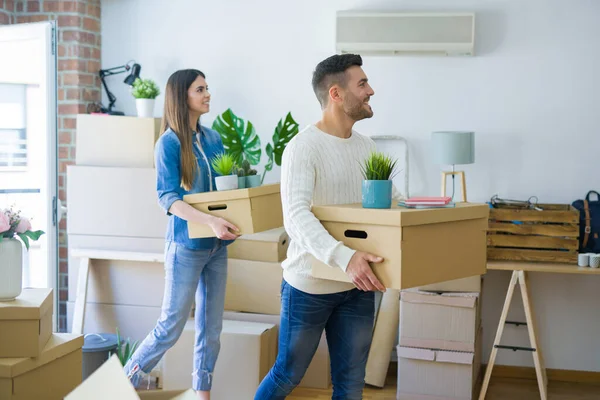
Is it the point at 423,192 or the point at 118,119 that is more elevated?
the point at 118,119

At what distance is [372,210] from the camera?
2.23 m

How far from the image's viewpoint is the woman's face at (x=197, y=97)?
3.27 meters

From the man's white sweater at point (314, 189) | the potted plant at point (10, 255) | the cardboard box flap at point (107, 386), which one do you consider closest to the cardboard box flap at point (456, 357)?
the man's white sweater at point (314, 189)

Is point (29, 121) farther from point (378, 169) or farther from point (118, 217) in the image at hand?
point (378, 169)

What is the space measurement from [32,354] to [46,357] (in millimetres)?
60

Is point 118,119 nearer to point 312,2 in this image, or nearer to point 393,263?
point 312,2

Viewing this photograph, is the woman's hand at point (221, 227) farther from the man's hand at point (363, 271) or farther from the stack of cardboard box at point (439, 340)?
the stack of cardboard box at point (439, 340)

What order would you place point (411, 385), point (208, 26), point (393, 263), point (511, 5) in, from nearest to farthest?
point (393, 263)
point (411, 385)
point (511, 5)
point (208, 26)

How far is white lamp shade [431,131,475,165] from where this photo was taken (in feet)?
13.0

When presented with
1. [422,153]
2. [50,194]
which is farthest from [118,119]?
[422,153]

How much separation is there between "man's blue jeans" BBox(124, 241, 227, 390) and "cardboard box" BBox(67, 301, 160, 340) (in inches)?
35.5

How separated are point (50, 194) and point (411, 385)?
2.16m

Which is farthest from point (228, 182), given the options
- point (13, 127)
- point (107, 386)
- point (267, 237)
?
point (13, 127)

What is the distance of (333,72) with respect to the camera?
2.54m
